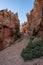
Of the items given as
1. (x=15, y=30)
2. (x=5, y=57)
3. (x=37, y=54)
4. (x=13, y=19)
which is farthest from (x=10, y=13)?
(x=37, y=54)

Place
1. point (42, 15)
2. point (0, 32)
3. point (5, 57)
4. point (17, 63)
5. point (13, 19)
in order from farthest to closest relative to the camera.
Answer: point (13, 19)
point (0, 32)
point (42, 15)
point (5, 57)
point (17, 63)

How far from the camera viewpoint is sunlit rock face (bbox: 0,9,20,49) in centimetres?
2534

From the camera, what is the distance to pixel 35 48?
15.6m

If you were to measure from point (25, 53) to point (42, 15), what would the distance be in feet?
24.5

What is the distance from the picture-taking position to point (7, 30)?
86.1ft

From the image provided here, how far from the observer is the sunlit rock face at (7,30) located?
25.3 meters

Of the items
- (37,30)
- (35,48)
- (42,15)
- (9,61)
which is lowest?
(9,61)

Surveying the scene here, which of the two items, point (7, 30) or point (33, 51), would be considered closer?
point (33, 51)

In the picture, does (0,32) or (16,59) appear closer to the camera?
(16,59)

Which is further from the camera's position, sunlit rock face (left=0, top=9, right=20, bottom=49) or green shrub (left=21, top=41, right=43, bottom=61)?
sunlit rock face (left=0, top=9, right=20, bottom=49)

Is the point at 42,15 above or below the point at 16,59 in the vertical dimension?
above

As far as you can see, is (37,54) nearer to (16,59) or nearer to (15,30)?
(16,59)

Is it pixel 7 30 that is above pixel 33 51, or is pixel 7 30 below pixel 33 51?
above

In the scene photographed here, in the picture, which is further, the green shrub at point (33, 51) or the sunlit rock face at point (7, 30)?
the sunlit rock face at point (7, 30)
